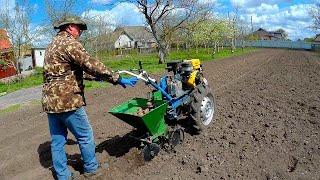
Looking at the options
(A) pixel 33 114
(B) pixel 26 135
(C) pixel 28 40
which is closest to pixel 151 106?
(B) pixel 26 135

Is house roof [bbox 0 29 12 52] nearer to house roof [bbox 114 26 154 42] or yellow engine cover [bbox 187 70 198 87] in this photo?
yellow engine cover [bbox 187 70 198 87]

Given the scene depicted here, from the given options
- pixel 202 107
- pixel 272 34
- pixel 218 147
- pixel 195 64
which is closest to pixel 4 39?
pixel 195 64

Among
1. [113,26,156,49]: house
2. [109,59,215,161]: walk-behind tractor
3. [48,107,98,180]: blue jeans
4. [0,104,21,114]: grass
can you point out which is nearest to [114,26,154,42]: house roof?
[113,26,156,49]: house

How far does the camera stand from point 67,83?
5.50 m

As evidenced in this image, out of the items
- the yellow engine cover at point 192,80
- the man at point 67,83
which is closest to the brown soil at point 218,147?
the man at point 67,83

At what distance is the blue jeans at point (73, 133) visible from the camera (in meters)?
5.61

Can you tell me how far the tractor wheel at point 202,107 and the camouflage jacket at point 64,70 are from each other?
7.58ft

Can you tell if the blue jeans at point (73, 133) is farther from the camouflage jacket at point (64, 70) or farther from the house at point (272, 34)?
the house at point (272, 34)

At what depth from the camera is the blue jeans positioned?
5.61m

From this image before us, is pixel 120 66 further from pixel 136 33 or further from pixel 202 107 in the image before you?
pixel 136 33

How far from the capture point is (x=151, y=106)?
6.61 meters

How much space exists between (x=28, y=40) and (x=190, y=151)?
2372 cm

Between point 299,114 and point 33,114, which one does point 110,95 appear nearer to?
point 33,114

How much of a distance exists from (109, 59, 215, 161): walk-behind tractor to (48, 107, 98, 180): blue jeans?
692 mm
